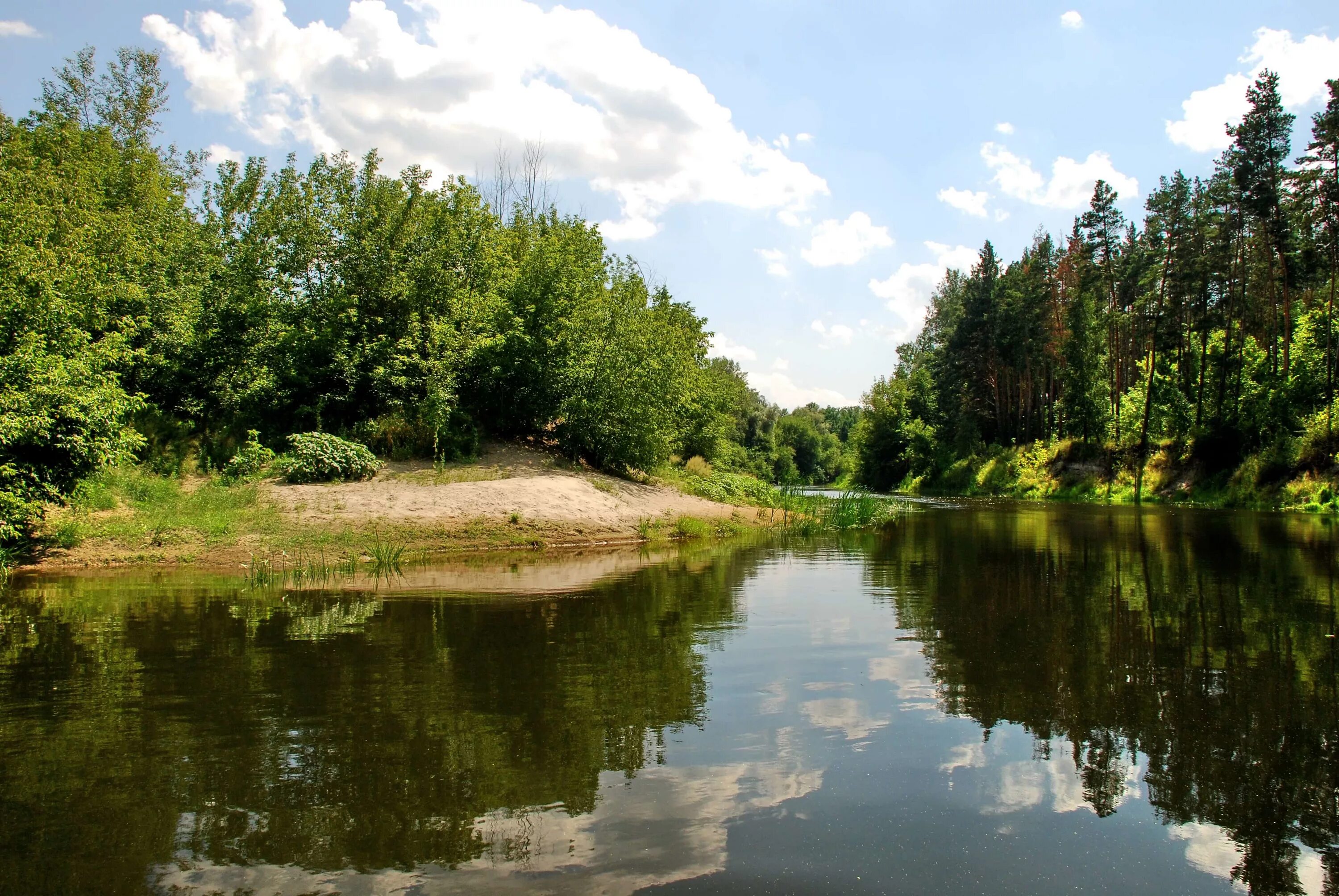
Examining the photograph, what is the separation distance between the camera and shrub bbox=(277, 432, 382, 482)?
21781 millimetres

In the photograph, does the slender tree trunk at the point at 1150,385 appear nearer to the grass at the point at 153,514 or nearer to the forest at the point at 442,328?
the forest at the point at 442,328

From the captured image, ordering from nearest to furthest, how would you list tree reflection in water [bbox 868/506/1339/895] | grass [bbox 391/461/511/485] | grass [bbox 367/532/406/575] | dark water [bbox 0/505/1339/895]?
dark water [bbox 0/505/1339/895] < tree reflection in water [bbox 868/506/1339/895] < grass [bbox 367/532/406/575] < grass [bbox 391/461/511/485]

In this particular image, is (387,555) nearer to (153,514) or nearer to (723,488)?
(153,514)

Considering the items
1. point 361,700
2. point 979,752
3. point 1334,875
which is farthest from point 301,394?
point 1334,875

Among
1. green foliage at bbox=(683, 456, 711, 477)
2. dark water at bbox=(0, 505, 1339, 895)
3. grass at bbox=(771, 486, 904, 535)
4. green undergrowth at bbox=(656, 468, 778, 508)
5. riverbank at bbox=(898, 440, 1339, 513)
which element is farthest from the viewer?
riverbank at bbox=(898, 440, 1339, 513)

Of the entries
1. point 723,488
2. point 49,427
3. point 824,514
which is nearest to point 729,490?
point 723,488

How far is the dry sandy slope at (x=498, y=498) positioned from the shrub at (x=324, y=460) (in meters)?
0.49

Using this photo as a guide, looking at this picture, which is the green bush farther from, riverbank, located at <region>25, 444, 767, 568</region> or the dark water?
the dark water

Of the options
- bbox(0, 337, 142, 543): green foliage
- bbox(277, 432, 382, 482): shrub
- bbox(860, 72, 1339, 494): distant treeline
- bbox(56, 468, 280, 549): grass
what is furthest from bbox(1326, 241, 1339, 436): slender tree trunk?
bbox(0, 337, 142, 543): green foliage

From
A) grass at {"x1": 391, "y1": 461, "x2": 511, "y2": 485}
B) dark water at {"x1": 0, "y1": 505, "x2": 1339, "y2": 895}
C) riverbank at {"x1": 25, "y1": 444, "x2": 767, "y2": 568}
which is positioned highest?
grass at {"x1": 391, "y1": 461, "x2": 511, "y2": 485}

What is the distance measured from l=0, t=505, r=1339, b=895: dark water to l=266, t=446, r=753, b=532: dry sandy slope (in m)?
6.92

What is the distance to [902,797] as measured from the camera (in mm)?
5617

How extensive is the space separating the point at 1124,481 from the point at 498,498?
41.5 meters

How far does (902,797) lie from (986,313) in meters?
66.4
